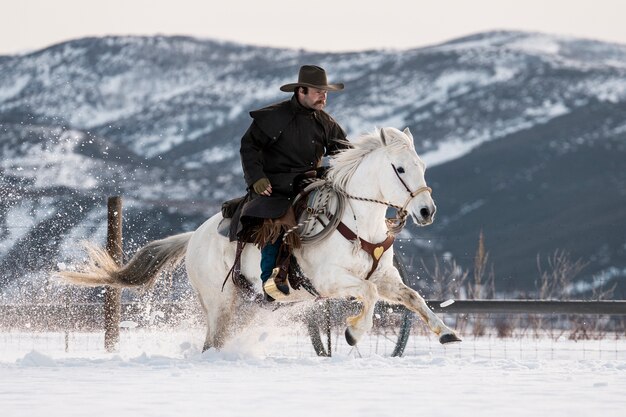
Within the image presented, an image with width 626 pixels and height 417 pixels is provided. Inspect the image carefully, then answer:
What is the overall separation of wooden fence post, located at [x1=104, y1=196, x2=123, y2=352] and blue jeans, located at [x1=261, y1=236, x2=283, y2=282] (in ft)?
12.0

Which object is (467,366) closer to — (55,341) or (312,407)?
(312,407)

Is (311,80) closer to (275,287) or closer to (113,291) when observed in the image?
(275,287)

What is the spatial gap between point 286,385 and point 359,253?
1.77 meters

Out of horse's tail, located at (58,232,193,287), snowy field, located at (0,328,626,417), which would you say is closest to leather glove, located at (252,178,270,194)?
snowy field, located at (0,328,626,417)

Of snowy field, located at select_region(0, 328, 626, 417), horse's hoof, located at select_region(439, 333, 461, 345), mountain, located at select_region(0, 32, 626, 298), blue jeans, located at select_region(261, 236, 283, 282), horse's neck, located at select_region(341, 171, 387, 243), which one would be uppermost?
mountain, located at select_region(0, 32, 626, 298)

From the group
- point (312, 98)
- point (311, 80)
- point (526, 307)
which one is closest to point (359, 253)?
point (312, 98)

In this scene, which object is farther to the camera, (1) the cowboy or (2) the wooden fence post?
(2) the wooden fence post

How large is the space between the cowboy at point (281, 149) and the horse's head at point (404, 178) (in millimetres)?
591

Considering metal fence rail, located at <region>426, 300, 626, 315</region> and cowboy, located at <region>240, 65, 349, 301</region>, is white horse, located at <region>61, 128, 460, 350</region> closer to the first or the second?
cowboy, located at <region>240, 65, 349, 301</region>

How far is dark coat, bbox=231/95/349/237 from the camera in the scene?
902 cm

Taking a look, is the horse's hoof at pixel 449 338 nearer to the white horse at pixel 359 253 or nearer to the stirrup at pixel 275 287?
the white horse at pixel 359 253

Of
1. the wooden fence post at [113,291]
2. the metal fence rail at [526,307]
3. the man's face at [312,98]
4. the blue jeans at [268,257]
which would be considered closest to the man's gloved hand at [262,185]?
the blue jeans at [268,257]

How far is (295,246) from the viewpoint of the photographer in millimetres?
8867

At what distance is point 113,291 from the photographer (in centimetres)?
1249
